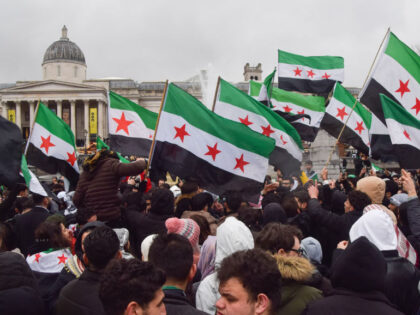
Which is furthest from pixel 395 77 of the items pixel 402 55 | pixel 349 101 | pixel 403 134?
pixel 349 101

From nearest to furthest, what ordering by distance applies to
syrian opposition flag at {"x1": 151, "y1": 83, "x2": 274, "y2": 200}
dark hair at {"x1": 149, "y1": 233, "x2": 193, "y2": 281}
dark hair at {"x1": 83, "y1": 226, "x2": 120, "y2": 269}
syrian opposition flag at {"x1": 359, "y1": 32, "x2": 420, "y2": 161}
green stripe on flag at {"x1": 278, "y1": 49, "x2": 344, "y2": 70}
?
1. dark hair at {"x1": 149, "y1": 233, "x2": 193, "y2": 281}
2. dark hair at {"x1": 83, "y1": 226, "x2": 120, "y2": 269}
3. syrian opposition flag at {"x1": 151, "y1": 83, "x2": 274, "y2": 200}
4. syrian opposition flag at {"x1": 359, "y1": 32, "x2": 420, "y2": 161}
5. green stripe on flag at {"x1": 278, "y1": 49, "x2": 344, "y2": 70}

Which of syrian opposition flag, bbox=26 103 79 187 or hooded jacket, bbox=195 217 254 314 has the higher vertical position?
syrian opposition flag, bbox=26 103 79 187

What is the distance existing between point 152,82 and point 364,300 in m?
75.6

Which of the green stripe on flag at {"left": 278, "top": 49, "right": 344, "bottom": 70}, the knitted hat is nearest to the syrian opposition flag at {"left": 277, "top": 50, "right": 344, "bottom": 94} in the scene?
the green stripe on flag at {"left": 278, "top": 49, "right": 344, "bottom": 70}

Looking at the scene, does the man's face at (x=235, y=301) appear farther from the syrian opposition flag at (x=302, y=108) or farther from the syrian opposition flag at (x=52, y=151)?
the syrian opposition flag at (x=302, y=108)

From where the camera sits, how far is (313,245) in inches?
179

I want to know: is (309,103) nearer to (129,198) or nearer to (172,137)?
(172,137)

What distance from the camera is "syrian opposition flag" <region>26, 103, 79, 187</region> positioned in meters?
7.68

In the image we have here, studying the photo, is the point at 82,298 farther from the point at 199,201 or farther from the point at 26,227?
the point at 26,227

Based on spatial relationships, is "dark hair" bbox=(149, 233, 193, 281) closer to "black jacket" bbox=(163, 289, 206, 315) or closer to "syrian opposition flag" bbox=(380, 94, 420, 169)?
"black jacket" bbox=(163, 289, 206, 315)

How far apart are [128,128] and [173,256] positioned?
5.70 metres

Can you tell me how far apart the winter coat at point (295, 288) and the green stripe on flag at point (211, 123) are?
363 cm

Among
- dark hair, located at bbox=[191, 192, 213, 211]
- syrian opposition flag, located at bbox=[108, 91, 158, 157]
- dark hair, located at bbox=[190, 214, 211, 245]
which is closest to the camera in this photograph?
dark hair, located at bbox=[190, 214, 211, 245]

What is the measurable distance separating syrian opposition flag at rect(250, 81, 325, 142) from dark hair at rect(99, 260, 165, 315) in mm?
8212
